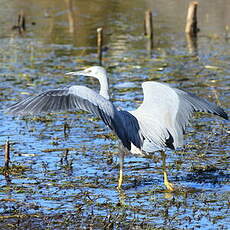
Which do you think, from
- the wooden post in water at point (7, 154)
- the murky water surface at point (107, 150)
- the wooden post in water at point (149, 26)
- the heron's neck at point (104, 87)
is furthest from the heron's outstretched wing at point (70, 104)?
the wooden post in water at point (149, 26)

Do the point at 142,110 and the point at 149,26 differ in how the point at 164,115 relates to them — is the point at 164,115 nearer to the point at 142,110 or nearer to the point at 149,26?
the point at 142,110

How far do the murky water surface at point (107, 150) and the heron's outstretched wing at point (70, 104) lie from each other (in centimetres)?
102

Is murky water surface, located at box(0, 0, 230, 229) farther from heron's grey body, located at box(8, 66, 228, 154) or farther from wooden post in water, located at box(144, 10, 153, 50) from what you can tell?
heron's grey body, located at box(8, 66, 228, 154)

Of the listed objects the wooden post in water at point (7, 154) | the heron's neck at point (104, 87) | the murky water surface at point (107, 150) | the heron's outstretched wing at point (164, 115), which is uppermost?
the heron's neck at point (104, 87)

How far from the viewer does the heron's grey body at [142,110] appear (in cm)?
709

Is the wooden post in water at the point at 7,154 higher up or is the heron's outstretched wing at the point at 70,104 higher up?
the heron's outstretched wing at the point at 70,104

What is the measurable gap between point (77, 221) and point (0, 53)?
14.2m

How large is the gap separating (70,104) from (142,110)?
126 cm

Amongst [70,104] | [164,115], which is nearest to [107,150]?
[164,115]

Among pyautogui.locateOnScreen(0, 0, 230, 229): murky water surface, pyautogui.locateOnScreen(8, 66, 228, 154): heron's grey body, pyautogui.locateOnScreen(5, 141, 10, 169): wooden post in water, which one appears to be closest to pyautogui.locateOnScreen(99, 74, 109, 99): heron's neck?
pyautogui.locateOnScreen(8, 66, 228, 154): heron's grey body

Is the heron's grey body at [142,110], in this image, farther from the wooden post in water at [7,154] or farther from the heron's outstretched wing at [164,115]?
the wooden post in water at [7,154]

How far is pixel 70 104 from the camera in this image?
708cm

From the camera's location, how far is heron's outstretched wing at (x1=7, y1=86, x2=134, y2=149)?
7020 mm

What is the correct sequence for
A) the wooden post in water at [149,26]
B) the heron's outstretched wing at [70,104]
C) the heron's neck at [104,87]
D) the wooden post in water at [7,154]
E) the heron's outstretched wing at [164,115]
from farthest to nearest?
the wooden post in water at [149,26], the wooden post in water at [7,154], the heron's neck at [104,87], the heron's outstretched wing at [164,115], the heron's outstretched wing at [70,104]
